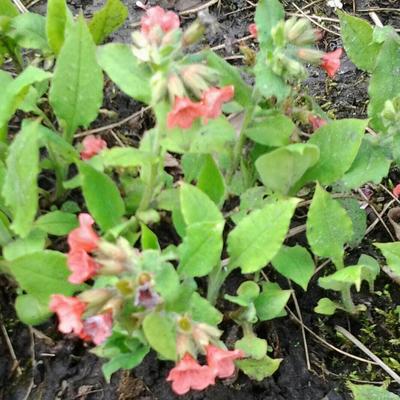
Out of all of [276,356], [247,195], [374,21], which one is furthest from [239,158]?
[374,21]

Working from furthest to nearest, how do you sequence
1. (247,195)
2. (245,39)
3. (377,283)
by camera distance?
(245,39), (377,283), (247,195)

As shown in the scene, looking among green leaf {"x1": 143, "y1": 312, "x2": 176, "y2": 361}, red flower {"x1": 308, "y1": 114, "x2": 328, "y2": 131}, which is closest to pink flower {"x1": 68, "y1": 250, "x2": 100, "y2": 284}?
green leaf {"x1": 143, "y1": 312, "x2": 176, "y2": 361}

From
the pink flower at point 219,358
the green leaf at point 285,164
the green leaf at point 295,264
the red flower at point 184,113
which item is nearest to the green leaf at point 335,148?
the green leaf at point 285,164

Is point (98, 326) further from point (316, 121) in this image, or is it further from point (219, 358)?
point (316, 121)

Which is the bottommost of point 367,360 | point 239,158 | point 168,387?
point 367,360

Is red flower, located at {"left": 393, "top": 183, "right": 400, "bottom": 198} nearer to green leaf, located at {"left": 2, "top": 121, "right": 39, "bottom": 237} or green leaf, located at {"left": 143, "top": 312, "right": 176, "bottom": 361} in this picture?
green leaf, located at {"left": 143, "top": 312, "right": 176, "bottom": 361}

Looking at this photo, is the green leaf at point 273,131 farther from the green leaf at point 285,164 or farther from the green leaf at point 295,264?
the green leaf at point 295,264

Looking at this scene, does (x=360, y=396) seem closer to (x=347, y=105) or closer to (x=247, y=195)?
(x=247, y=195)
